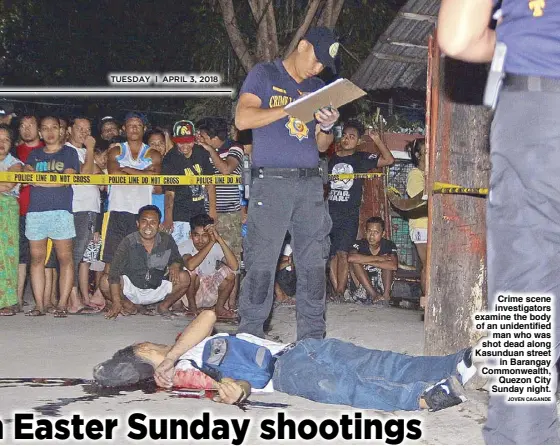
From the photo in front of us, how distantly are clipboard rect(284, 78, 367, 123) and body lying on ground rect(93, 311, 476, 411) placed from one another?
1247 millimetres

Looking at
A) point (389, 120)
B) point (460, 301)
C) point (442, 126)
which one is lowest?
point (460, 301)

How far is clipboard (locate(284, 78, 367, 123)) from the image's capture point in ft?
17.5

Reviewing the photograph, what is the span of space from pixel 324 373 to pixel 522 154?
2.49 meters

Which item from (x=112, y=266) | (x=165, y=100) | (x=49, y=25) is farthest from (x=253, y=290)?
(x=49, y=25)

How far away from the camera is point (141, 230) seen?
335 inches

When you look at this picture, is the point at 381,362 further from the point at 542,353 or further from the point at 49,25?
the point at 49,25

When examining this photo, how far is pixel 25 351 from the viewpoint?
21.1ft

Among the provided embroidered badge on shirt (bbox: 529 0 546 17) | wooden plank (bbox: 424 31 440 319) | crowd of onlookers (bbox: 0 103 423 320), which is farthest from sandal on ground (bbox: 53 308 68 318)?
embroidered badge on shirt (bbox: 529 0 546 17)

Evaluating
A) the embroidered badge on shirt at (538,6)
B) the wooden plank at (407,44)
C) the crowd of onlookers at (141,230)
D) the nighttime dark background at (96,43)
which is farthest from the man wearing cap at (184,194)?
the nighttime dark background at (96,43)

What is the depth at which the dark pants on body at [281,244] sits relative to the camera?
5.75 metres

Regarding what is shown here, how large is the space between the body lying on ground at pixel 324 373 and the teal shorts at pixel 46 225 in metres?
3.20

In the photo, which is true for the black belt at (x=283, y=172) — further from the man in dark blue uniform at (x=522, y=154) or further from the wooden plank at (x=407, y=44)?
the wooden plank at (x=407, y=44)

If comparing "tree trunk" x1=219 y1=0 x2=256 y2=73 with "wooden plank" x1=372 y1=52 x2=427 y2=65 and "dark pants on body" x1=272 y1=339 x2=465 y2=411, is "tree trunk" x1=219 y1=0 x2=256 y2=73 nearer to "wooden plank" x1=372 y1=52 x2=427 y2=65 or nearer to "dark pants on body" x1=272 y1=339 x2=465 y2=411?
"wooden plank" x1=372 y1=52 x2=427 y2=65

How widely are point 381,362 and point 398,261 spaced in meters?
4.74
